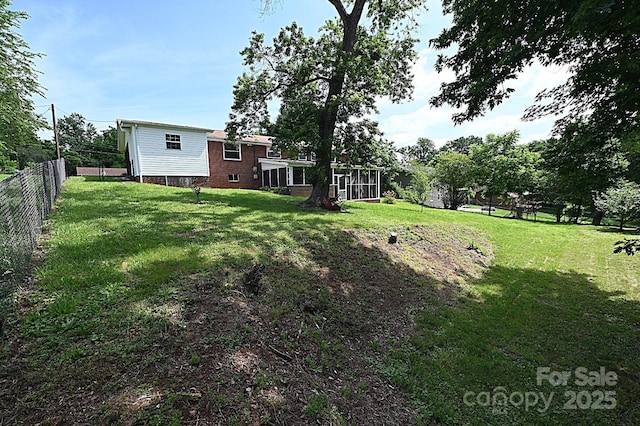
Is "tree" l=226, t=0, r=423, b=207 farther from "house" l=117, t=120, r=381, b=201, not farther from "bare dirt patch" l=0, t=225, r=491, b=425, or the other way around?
"bare dirt patch" l=0, t=225, r=491, b=425

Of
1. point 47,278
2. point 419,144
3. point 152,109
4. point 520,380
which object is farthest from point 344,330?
point 419,144

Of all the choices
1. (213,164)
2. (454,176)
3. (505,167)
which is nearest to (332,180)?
(213,164)

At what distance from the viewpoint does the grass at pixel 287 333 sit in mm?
2338

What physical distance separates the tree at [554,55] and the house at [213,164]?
7759 mm

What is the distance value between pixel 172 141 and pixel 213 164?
10.1 ft

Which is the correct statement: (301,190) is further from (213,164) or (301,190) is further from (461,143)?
(461,143)

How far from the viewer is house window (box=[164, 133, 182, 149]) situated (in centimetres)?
1720

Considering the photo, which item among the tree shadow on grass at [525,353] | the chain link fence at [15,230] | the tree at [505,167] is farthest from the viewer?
the tree at [505,167]

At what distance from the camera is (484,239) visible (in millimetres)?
Result: 11000

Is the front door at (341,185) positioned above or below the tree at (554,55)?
below

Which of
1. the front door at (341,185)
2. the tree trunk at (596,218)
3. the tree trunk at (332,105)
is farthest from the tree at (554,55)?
the tree trunk at (596,218)

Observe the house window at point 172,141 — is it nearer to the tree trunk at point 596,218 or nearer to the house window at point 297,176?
the house window at point 297,176

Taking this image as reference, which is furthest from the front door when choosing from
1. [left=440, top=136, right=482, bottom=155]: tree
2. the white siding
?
[left=440, top=136, right=482, bottom=155]: tree

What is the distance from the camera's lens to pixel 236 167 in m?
20.8
